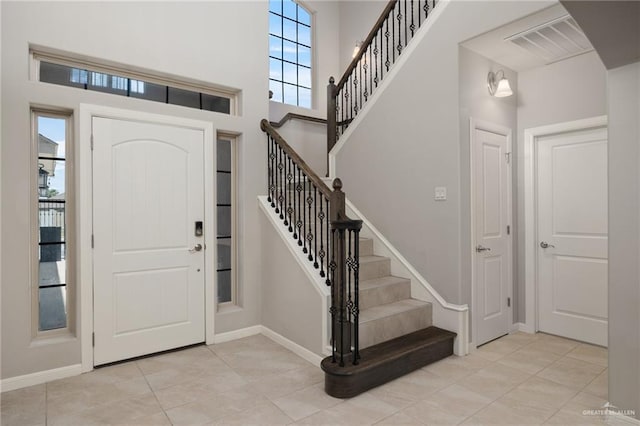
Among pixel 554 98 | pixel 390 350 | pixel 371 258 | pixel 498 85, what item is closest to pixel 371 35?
pixel 498 85

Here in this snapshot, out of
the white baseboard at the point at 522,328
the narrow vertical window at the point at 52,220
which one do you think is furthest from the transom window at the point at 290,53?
the white baseboard at the point at 522,328

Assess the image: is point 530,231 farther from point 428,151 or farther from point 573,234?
point 428,151

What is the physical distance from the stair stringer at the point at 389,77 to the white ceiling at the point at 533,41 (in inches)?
18.0

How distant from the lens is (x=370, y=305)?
341cm

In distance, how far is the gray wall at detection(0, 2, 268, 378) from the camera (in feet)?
8.82

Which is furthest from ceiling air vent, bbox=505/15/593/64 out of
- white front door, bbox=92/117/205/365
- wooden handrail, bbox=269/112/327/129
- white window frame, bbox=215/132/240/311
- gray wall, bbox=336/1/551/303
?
white front door, bbox=92/117/205/365

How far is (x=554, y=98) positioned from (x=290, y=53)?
156 inches

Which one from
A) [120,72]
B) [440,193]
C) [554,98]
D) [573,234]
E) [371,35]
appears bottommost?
[573,234]

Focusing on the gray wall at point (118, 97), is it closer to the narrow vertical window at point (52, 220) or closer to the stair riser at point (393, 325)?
the narrow vertical window at point (52, 220)

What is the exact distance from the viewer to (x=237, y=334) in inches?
149

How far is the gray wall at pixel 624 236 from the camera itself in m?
2.17

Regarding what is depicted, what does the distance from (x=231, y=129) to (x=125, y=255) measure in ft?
5.07

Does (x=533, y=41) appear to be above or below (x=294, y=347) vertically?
above

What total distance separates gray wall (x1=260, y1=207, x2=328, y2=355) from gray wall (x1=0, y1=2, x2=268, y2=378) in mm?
163
